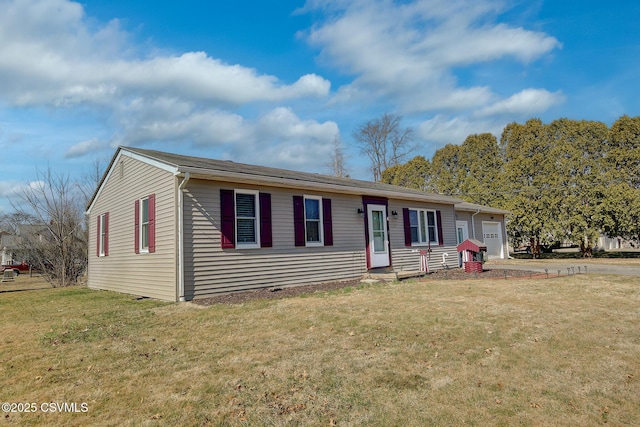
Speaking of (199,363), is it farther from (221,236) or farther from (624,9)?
(624,9)

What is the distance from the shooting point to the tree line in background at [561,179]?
1953 centimetres

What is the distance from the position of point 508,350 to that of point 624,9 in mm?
11605

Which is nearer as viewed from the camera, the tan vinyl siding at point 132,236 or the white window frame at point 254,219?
the tan vinyl siding at point 132,236

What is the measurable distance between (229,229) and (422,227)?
8447 millimetres

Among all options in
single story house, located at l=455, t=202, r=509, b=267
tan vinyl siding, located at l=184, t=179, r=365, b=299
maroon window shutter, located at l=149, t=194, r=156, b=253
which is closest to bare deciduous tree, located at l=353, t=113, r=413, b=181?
single story house, located at l=455, t=202, r=509, b=267

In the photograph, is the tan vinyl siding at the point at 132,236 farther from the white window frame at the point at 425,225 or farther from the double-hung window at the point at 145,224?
the white window frame at the point at 425,225

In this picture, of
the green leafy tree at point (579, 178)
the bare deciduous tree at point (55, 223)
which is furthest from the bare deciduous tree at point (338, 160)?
the bare deciduous tree at point (55, 223)

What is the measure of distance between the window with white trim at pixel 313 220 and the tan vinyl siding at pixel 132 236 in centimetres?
379

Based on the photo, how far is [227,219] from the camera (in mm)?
8672

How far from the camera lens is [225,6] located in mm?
10773

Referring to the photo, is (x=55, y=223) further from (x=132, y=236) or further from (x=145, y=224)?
(x=145, y=224)

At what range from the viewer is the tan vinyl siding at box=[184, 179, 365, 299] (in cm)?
819

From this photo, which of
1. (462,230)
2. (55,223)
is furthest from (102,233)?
(462,230)

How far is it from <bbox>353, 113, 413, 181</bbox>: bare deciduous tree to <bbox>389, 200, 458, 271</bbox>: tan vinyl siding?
18.3m
